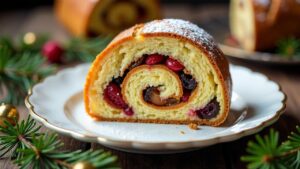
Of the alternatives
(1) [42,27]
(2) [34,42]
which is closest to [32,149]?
Answer: (2) [34,42]

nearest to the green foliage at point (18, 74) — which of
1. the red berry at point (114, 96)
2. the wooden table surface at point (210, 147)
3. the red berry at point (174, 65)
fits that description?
the wooden table surface at point (210, 147)

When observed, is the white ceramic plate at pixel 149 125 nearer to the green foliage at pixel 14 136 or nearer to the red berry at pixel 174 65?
the green foliage at pixel 14 136

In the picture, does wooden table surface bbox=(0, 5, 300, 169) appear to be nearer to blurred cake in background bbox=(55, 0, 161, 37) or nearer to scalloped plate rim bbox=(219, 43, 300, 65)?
scalloped plate rim bbox=(219, 43, 300, 65)

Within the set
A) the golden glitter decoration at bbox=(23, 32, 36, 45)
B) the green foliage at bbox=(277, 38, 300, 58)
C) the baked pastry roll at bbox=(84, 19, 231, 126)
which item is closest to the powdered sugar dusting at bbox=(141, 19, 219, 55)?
the baked pastry roll at bbox=(84, 19, 231, 126)

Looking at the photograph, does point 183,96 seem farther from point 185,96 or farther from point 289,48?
point 289,48

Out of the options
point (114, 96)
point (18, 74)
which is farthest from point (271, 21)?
point (18, 74)
